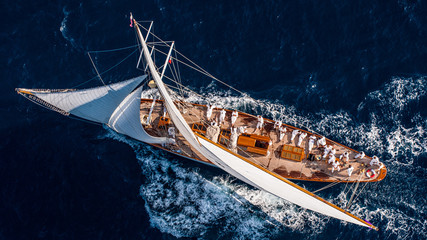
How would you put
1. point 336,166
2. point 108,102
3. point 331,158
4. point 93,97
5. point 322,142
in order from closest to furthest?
point 93,97 < point 108,102 < point 331,158 < point 336,166 < point 322,142

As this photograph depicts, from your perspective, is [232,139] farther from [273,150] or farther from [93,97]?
→ [93,97]

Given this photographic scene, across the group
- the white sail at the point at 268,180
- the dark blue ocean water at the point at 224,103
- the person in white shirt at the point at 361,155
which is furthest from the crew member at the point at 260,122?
the person in white shirt at the point at 361,155

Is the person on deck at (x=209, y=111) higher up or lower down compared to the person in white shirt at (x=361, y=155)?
higher up

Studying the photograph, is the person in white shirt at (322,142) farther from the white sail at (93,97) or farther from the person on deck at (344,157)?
the white sail at (93,97)

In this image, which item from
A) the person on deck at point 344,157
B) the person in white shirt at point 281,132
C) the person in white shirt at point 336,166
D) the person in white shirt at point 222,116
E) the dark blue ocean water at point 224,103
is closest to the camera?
the person in white shirt at point 336,166

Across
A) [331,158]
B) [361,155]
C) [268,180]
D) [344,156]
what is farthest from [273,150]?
[361,155]

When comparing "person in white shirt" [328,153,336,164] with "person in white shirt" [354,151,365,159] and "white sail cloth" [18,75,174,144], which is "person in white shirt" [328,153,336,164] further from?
"white sail cloth" [18,75,174,144]

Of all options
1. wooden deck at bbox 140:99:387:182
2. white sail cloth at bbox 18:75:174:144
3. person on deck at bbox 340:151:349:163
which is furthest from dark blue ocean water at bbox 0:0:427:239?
white sail cloth at bbox 18:75:174:144
